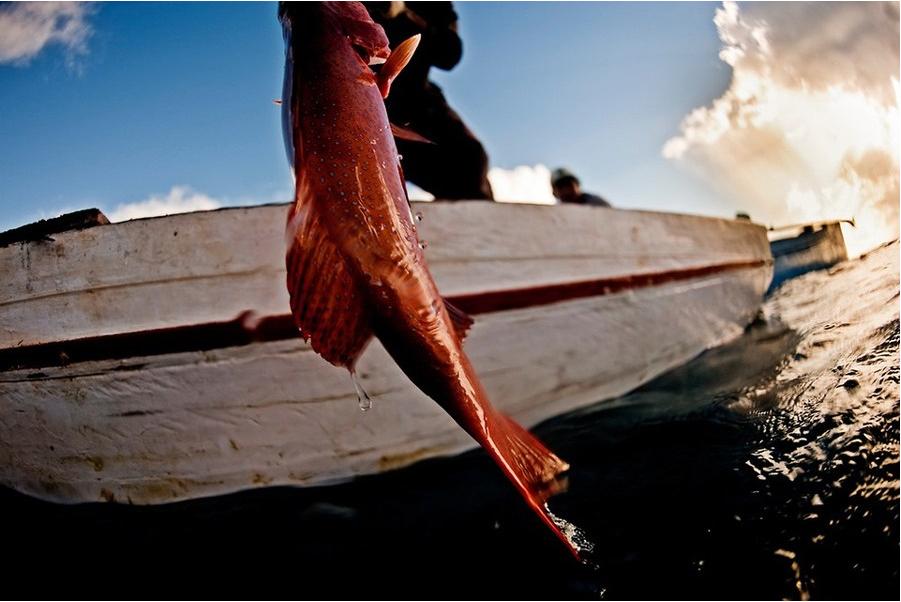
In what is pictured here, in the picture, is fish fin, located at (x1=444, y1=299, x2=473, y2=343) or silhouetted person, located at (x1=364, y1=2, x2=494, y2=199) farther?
silhouetted person, located at (x1=364, y1=2, x2=494, y2=199)

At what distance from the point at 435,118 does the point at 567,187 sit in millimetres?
5464

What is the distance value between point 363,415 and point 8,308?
1.66 meters

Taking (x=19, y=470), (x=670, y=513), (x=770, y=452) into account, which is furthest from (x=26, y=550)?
(x=770, y=452)

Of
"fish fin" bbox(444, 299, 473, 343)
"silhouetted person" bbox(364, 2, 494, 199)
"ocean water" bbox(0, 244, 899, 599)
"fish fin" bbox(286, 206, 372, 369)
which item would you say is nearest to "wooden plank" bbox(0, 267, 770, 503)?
"ocean water" bbox(0, 244, 899, 599)

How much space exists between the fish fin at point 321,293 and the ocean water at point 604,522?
95cm

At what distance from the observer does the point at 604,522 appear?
1564mm

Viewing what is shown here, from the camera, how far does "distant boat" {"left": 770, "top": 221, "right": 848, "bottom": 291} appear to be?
372 inches

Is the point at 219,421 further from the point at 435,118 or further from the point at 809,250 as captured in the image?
the point at 809,250

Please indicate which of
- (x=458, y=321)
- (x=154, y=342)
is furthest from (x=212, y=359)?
(x=458, y=321)

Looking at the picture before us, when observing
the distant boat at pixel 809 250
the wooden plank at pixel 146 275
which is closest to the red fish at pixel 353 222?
the wooden plank at pixel 146 275

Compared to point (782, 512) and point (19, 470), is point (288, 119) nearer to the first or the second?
point (782, 512)

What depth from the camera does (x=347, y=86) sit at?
83 centimetres

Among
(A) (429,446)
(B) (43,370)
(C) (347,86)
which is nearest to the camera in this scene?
(C) (347,86)

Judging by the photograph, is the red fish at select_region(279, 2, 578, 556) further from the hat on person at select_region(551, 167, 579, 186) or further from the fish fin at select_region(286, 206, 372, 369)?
the hat on person at select_region(551, 167, 579, 186)
